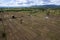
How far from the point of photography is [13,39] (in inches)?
465

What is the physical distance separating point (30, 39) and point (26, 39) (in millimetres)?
324

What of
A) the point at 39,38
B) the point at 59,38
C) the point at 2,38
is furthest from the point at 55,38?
the point at 2,38

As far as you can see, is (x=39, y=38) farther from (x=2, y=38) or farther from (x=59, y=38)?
(x=2, y=38)

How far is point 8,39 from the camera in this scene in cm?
1155

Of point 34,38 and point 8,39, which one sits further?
point 34,38

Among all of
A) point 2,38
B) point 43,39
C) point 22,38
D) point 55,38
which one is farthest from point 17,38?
point 55,38

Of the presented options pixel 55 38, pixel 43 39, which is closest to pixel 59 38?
pixel 55 38

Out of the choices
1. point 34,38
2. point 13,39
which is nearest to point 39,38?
point 34,38

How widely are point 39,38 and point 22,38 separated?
1301 millimetres

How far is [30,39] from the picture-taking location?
12.0m

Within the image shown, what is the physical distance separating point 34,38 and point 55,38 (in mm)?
1595

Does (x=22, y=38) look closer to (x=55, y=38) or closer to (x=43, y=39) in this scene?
(x=43, y=39)

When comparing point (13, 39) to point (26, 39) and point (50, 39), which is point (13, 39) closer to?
point (26, 39)

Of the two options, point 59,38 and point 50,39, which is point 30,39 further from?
point 59,38
